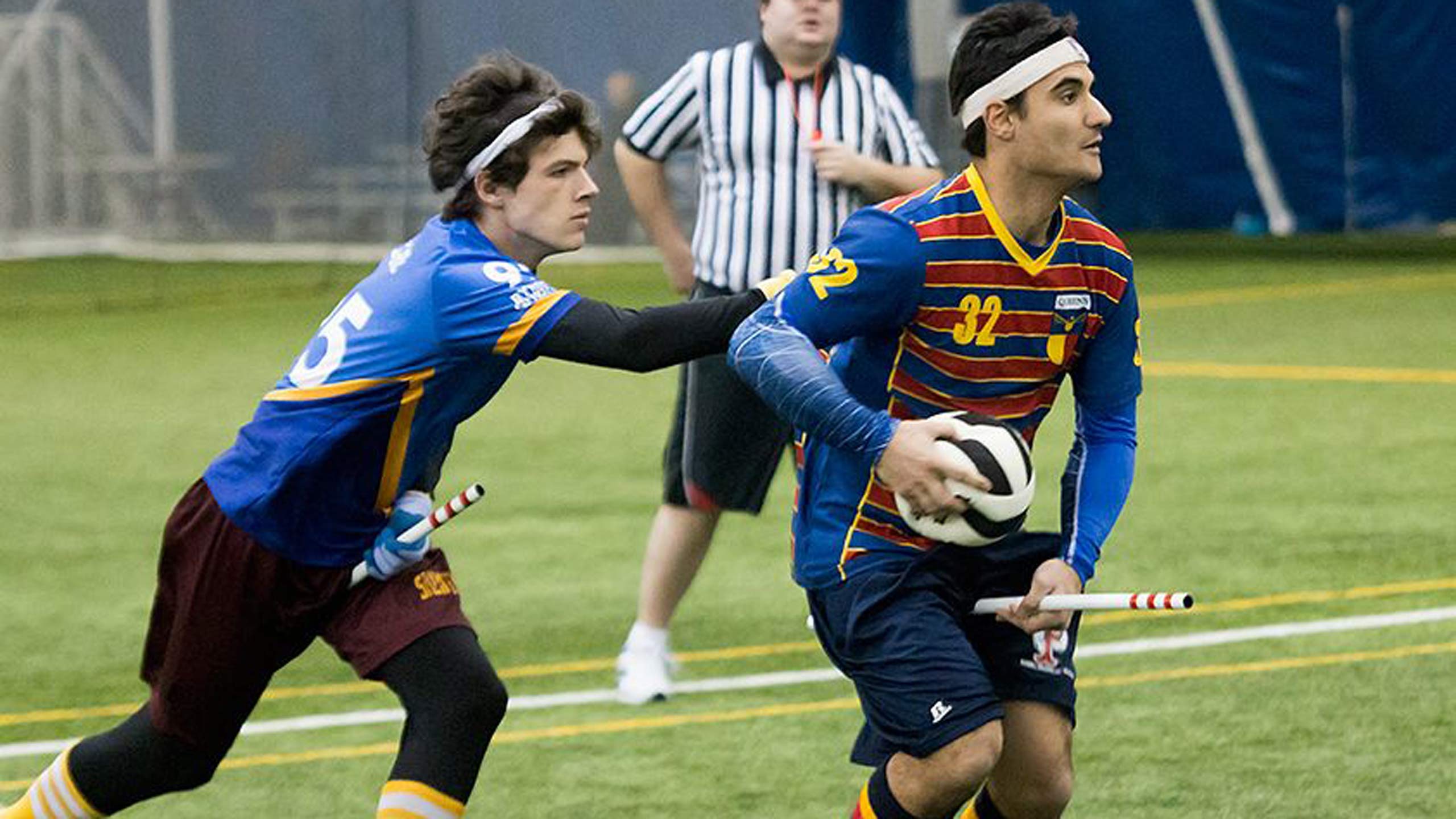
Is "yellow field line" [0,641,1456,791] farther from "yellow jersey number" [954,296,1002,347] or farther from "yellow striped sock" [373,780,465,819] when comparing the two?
"yellow jersey number" [954,296,1002,347]

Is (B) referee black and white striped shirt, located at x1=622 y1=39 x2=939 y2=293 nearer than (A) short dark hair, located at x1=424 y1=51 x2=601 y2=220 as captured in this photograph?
No

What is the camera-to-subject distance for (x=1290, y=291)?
21.2m

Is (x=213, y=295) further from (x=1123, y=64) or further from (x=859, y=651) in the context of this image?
(x=859, y=651)

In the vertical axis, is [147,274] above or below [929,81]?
below

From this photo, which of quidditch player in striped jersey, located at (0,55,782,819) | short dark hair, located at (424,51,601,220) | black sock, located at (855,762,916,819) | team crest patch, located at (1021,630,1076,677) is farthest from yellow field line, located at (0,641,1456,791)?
team crest patch, located at (1021,630,1076,677)

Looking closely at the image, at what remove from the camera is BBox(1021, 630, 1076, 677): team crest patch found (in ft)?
16.9

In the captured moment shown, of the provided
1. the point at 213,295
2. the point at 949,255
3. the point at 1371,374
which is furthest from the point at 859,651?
the point at 213,295

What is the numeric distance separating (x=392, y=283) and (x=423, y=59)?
17782 millimetres

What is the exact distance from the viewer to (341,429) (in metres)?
5.35

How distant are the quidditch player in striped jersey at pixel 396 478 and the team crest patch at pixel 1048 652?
2.79 ft

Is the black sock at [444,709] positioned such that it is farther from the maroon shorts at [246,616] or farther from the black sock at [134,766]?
the black sock at [134,766]

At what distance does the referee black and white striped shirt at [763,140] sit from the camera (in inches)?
323

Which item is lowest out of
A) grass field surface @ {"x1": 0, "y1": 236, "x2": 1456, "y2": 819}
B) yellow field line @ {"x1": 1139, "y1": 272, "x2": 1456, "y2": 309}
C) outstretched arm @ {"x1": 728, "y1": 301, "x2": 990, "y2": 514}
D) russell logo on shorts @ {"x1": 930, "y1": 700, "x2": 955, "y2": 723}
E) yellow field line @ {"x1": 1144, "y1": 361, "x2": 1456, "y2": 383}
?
yellow field line @ {"x1": 1139, "y1": 272, "x2": 1456, "y2": 309}

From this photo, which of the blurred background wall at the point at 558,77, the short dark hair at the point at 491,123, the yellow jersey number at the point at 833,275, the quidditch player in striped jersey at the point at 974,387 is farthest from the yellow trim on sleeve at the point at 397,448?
the blurred background wall at the point at 558,77
